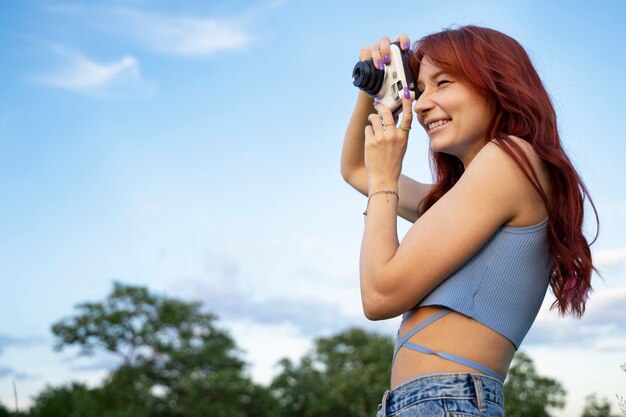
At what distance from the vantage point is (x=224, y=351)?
953 inches

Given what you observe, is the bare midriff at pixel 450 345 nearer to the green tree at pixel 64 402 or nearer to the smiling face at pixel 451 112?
the smiling face at pixel 451 112

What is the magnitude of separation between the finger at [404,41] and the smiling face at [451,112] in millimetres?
180

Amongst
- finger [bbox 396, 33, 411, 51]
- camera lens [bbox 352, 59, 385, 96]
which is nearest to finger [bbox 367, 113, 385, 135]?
camera lens [bbox 352, 59, 385, 96]

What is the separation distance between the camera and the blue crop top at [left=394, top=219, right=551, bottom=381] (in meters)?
1.99

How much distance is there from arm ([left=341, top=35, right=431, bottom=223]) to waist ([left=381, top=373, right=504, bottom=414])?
1.11 m

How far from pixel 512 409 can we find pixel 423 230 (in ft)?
71.0

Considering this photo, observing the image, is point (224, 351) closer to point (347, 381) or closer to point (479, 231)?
point (347, 381)

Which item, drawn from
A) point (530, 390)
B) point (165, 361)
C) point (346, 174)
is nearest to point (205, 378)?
point (165, 361)

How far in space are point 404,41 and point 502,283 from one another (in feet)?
3.26

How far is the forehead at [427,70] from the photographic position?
7.68 feet

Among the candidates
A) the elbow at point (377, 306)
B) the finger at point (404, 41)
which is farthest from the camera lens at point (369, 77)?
the elbow at point (377, 306)

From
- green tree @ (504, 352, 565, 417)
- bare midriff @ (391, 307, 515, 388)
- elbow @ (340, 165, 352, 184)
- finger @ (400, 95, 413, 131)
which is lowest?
bare midriff @ (391, 307, 515, 388)

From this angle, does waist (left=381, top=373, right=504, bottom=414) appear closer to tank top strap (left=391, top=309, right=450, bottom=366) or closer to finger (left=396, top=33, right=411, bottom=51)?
tank top strap (left=391, top=309, right=450, bottom=366)

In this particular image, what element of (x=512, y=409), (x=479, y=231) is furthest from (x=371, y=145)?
(x=512, y=409)
